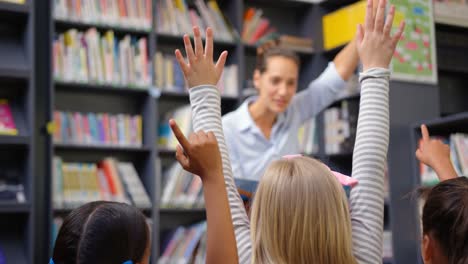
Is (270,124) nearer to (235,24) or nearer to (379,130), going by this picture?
(379,130)

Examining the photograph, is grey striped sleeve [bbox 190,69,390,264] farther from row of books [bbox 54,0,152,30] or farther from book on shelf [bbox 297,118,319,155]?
book on shelf [bbox 297,118,319,155]

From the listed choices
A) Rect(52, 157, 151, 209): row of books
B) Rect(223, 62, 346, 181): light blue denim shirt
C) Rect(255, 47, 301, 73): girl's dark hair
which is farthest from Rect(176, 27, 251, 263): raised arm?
Rect(52, 157, 151, 209): row of books

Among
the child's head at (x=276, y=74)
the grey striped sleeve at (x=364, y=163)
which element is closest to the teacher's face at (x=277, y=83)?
the child's head at (x=276, y=74)

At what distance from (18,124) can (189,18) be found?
1272mm

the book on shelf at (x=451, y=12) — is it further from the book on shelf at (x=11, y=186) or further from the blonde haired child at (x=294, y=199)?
the blonde haired child at (x=294, y=199)

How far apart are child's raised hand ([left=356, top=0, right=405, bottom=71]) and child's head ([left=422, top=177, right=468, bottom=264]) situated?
0.91 feet

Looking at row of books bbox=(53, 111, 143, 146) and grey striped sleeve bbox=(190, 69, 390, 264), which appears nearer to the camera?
grey striped sleeve bbox=(190, 69, 390, 264)

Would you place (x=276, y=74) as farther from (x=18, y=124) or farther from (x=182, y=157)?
(x=182, y=157)

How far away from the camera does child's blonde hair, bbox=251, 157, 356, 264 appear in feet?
3.48

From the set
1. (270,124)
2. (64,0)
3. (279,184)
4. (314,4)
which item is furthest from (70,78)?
(279,184)

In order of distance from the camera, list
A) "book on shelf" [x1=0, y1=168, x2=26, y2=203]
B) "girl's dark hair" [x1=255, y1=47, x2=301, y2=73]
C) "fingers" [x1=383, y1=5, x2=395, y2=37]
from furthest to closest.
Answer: "book on shelf" [x1=0, y1=168, x2=26, y2=203], "girl's dark hair" [x1=255, y1=47, x2=301, y2=73], "fingers" [x1=383, y1=5, x2=395, y2=37]

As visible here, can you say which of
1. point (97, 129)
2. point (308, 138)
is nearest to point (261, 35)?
point (308, 138)

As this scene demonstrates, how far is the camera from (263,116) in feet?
8.67

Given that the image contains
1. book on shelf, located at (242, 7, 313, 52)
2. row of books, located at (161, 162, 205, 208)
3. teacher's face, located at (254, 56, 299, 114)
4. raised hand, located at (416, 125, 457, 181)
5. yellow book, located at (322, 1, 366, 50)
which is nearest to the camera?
raised hand, located at (416, 125, 457, 181)
